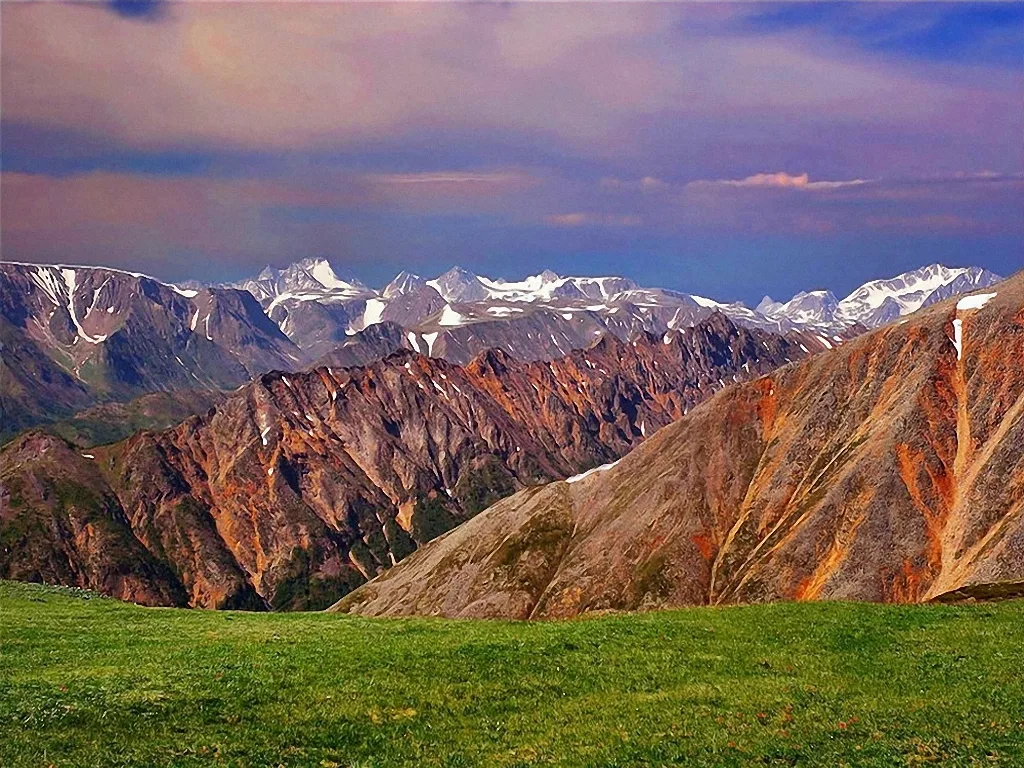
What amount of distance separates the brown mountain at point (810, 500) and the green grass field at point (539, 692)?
9071 cm

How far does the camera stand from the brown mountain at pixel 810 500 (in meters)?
131

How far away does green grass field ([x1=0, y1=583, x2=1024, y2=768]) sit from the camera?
22.2m

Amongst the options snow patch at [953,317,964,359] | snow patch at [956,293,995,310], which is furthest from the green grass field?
snow patch at [956,293,995,310]

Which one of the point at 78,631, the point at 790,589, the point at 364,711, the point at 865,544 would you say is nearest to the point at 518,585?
the point at 790,589

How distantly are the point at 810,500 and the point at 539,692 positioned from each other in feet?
427

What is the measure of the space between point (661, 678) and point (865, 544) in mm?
116956

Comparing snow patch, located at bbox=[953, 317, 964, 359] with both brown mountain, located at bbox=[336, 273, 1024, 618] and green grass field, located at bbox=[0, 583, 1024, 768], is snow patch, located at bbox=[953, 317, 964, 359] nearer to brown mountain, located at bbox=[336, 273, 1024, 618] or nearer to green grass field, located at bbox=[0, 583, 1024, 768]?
brown mountain, located at bbox=[336, 273, 1024, 618]

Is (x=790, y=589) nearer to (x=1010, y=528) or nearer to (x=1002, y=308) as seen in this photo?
(x=1010, y=528)

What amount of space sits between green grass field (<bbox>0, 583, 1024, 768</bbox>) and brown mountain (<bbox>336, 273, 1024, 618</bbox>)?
3571 inches

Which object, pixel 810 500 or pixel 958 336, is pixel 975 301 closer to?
pixel 958 336

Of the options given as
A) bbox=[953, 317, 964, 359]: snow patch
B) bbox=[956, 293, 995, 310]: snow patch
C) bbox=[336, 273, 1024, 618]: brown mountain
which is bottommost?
bbox=[336, 273, 1024, 618]: brown mountain

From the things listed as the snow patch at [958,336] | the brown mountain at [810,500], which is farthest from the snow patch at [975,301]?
the snow patch at [958,336]

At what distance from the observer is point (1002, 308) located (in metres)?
157

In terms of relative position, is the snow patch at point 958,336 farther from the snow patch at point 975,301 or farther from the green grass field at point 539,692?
the green grass field at point 539,692
